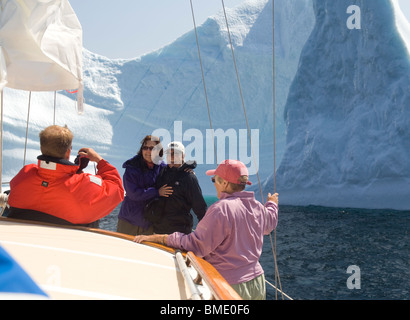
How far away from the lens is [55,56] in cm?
244

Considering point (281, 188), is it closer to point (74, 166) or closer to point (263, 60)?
point (263, 60)

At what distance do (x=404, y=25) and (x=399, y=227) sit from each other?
28.4 feet

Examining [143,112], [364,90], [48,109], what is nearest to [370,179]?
[364,90]

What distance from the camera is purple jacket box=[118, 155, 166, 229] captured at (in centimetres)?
230

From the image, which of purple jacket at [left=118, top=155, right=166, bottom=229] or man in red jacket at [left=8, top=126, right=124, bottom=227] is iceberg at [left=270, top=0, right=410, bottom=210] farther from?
man in red jacket at [left=8, top=126, right=124, bottom=227]

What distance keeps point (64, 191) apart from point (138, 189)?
76cm

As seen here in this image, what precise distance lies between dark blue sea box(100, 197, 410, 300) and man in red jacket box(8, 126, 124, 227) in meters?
3.49

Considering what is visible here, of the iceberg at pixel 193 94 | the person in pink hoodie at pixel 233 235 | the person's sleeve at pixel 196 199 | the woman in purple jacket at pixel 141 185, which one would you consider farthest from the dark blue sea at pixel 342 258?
the iceberg at pixel 193 94

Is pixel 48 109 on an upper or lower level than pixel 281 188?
upper

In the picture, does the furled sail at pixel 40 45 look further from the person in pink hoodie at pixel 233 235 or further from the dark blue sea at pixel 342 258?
the dark blue sea at pixel 342 258

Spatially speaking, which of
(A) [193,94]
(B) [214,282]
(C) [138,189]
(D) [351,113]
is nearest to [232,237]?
(B) [214,282]

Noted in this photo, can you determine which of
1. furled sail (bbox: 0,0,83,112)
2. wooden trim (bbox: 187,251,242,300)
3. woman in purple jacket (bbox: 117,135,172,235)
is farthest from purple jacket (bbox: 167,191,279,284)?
furled sail (bbox: 0,0,83,112)

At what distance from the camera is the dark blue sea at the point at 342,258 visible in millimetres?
4823

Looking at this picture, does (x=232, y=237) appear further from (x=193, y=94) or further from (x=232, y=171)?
(x=193, y=94)
